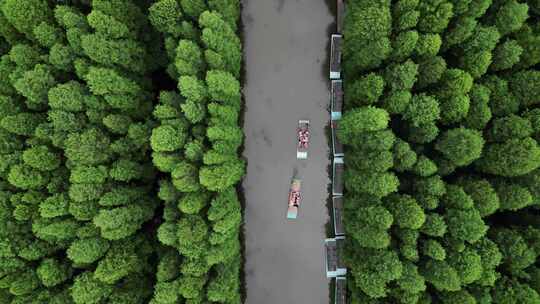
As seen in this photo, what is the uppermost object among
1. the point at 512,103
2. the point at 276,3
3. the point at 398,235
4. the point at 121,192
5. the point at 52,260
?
the point at 276,3

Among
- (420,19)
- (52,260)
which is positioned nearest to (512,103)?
(420,19)

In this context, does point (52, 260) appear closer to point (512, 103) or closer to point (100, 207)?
point (100, 207)

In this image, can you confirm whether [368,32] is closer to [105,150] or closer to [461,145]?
[461,145]

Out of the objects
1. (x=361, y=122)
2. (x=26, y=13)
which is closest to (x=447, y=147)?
(x=361, y=122)

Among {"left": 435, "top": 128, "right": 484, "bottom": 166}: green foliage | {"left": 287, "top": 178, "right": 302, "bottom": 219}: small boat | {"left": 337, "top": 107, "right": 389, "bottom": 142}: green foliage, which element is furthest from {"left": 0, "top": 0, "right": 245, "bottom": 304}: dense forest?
{"left": 435, "top": 128, "right": 484, "bottom": 166}: green foliage

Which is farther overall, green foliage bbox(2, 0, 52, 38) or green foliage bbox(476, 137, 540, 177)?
green foliage bbox(2, 0, 52, 38)

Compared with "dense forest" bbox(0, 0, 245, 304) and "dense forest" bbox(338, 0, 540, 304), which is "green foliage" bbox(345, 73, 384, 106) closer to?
"dense forest" bbox(338, 0, 540, 304)
